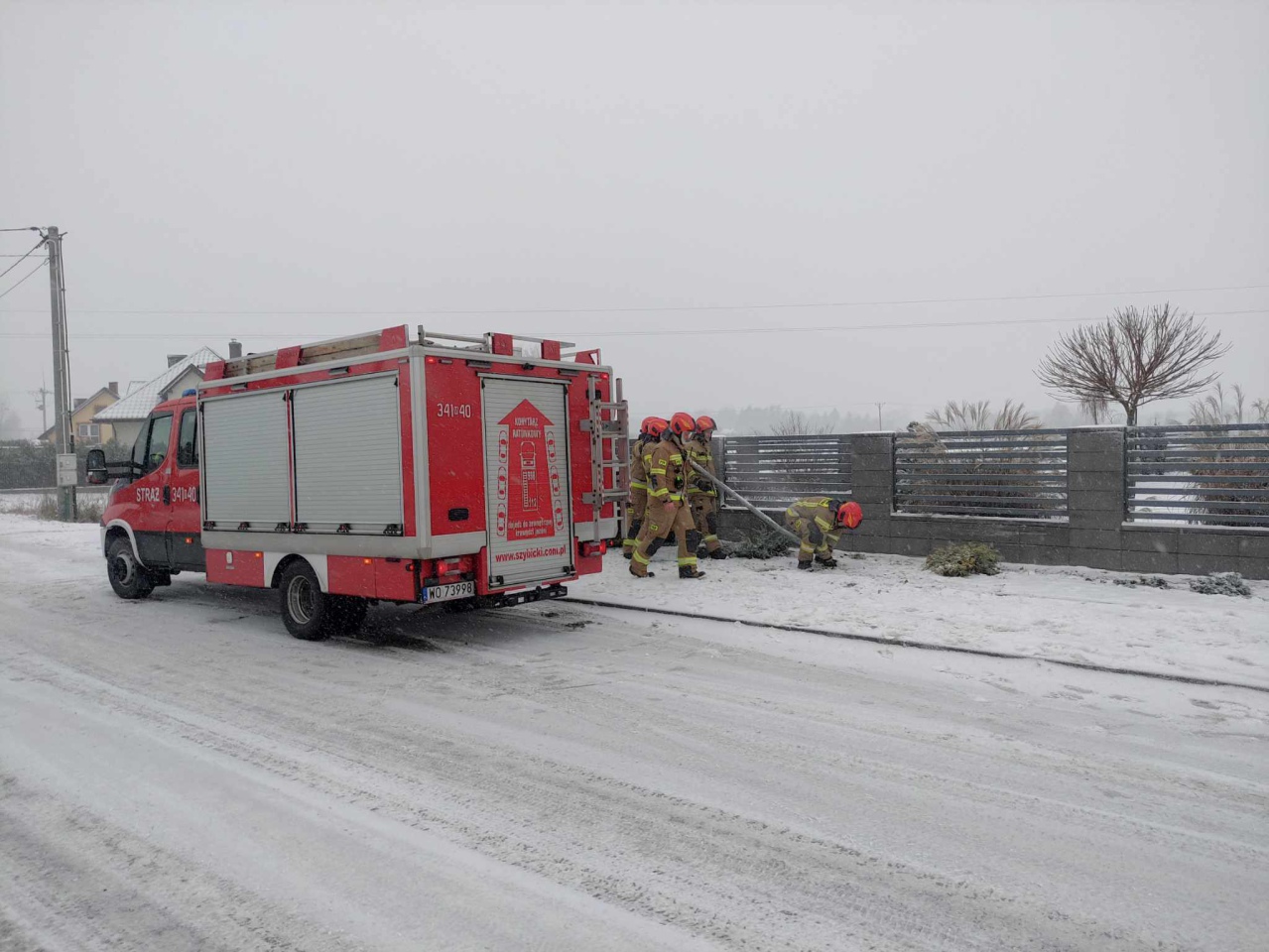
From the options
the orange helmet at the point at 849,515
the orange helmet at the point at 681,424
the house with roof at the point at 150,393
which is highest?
the house with roof at the point at 150,393

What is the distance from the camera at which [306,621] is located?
870cm

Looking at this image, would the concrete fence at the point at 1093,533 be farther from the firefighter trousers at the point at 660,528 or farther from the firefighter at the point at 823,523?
the firefighter trousers at the point at 660,528

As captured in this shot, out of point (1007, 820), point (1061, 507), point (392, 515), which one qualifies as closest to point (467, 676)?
point (392, 515)

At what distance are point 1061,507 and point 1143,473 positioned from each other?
3.26 ft

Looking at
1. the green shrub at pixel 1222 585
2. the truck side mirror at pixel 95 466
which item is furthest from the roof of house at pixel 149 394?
the green shrub at pixel 1222 585

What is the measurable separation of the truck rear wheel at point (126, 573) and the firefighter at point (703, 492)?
727cm

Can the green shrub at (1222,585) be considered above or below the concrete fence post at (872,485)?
below

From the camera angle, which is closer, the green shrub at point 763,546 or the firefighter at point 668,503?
the firefighter at point 668,503

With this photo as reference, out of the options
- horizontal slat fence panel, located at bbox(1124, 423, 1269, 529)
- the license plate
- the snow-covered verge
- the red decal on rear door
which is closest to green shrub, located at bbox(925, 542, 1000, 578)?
the snow-covered verge

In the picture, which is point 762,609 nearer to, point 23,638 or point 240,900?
point 240,900

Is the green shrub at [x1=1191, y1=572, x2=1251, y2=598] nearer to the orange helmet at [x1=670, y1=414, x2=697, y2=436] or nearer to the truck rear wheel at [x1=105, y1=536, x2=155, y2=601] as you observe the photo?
the orange helmet at [x1=670, y1=414, x2=697, y2=436]

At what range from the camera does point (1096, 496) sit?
419 inches

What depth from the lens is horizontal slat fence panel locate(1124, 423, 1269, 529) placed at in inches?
381

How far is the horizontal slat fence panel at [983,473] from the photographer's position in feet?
36.4
